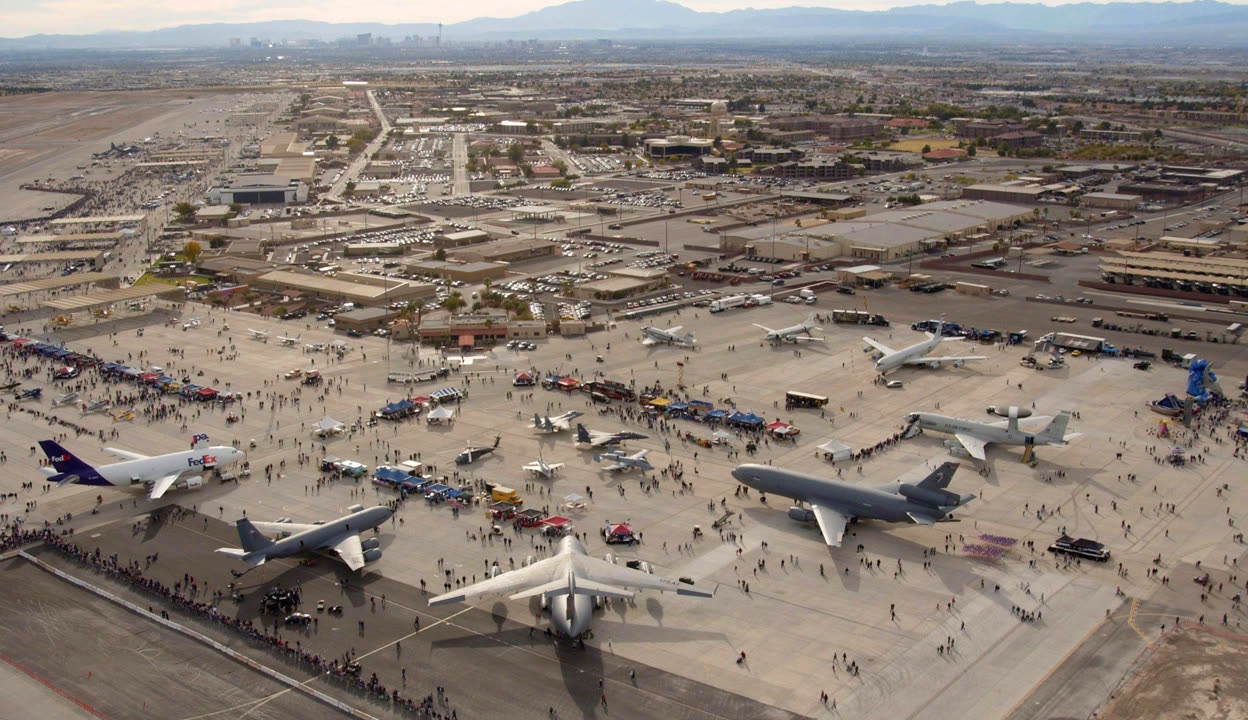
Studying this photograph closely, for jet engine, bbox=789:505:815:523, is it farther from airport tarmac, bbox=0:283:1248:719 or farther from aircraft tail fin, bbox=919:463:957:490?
aircraft tail fin, bbox=919:463:957:490

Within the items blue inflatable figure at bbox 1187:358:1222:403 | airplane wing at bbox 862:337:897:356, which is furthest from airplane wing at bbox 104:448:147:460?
blue inflatable figure at bbox 1187:358:1222:403

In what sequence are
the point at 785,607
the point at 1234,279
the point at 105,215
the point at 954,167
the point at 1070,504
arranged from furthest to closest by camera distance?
1. the point at 954,167
2. the point at 105,215
3. the point at 1234,279
4. the point at 1070,504
5. the point at 785,607

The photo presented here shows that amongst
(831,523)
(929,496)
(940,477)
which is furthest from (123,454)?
(940,477)

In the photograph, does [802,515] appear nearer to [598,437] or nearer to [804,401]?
[598,437]

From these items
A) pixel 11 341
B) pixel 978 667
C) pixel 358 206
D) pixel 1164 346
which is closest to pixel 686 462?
pixel 978 667

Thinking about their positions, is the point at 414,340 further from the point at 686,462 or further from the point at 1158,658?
the point at 1158,658

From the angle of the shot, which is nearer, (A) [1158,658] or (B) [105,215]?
(A) [1158,658]
